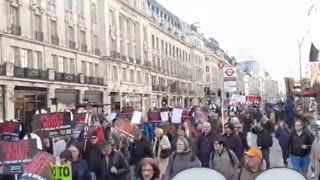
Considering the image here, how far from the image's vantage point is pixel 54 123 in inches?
501

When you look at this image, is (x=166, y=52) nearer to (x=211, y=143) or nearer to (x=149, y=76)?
(x=149, y=76)

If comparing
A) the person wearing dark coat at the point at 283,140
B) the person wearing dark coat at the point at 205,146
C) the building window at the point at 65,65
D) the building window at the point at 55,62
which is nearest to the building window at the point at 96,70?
the building window at the point at 65,65

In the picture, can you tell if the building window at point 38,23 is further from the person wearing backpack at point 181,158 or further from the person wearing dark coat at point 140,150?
the person wearing backpack at point 181,158

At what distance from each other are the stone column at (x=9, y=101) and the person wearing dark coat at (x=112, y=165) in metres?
28.4

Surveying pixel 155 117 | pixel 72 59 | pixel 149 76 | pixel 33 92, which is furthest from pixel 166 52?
pixel 155 117

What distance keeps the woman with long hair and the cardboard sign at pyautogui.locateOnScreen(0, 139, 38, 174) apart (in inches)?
134

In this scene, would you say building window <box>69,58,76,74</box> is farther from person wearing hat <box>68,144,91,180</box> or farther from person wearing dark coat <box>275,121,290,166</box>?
person wearing hat <box>68,144,91,180</box>

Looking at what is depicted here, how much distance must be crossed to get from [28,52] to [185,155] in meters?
33.0

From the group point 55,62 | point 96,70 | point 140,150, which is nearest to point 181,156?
point 140,150

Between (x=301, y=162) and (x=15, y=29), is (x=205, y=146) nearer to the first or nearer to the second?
(x=301, y=162)

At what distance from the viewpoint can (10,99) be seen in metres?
36.4

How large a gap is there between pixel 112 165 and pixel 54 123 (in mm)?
4180

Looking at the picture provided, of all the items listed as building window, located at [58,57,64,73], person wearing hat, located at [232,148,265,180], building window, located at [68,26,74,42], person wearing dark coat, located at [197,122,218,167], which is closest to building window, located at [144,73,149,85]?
building window, located at [68,26,74,42]

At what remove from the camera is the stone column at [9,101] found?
118 ft
